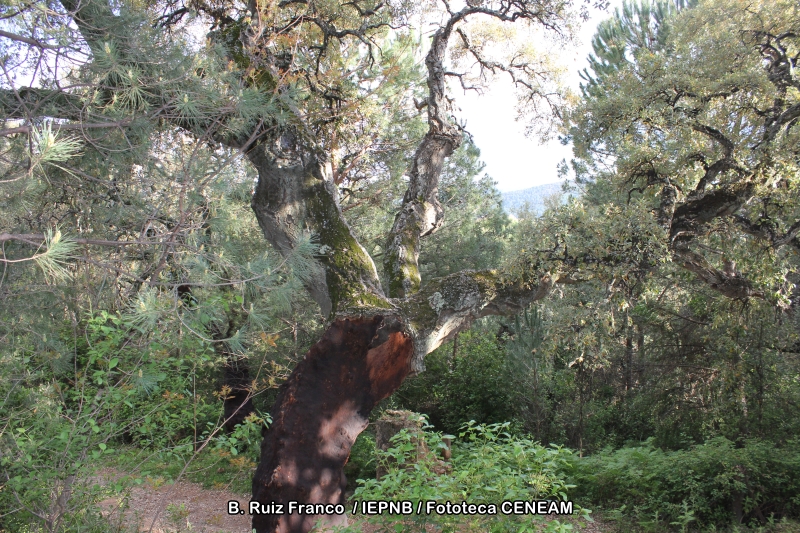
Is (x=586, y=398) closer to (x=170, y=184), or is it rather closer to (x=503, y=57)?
(x=503, y=57)

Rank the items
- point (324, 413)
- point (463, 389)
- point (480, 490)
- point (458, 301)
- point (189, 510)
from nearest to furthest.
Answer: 1. point (480, 490)
2. point (324, 413)
3. point (458, 301)
4. point (189, 510)
5. point (463, 389)

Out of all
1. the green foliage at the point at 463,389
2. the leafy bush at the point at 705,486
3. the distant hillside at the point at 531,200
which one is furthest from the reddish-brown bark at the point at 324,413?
the distant hillside at the point at 531,200

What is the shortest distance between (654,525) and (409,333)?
103 inches

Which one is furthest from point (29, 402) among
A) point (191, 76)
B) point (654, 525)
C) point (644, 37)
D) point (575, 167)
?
point (644, 37)

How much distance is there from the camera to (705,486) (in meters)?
4.88

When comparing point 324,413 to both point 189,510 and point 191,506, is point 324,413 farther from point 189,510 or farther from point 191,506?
point 191,506

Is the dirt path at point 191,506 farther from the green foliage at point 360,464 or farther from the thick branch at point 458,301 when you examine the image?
the thick branch at point 458,301

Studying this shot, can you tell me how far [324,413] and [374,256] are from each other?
5.24 meters

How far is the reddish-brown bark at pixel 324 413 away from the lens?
4227 millimetres

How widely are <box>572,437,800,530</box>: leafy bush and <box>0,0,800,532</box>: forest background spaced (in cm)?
3

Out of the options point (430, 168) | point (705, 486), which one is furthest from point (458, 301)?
point (705, 486)

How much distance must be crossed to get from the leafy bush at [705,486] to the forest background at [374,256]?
3 centimetres

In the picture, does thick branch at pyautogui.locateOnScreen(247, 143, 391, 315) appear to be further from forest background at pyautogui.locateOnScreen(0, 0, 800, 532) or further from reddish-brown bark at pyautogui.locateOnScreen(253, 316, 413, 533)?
reddish-brown bark at pyautogui.locateOnScreen(253, 316, 413, 533)

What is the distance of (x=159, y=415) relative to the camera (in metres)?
3.83
